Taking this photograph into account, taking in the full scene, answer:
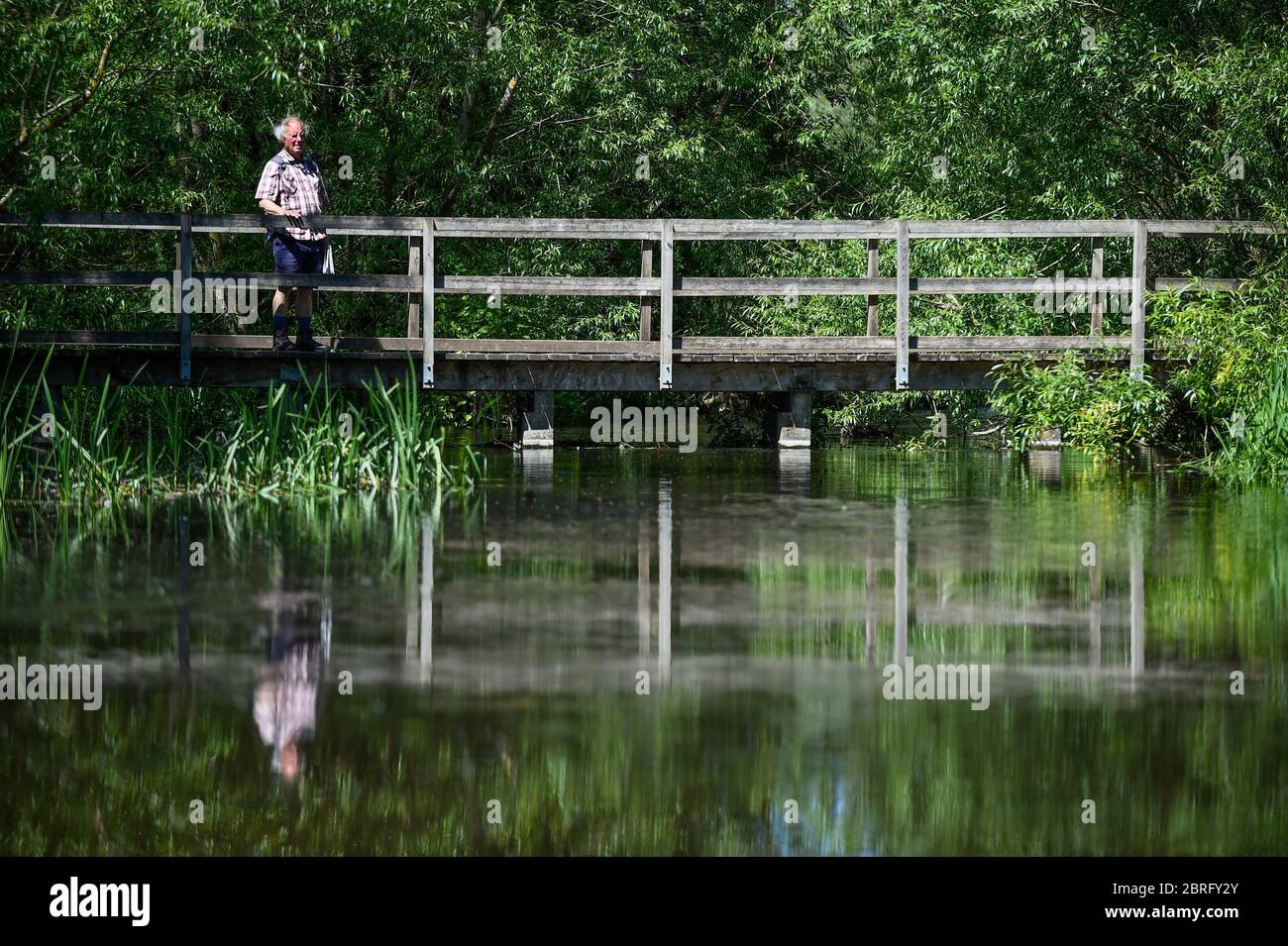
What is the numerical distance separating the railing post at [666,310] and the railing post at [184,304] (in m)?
4.23

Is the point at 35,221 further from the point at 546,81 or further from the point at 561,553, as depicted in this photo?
the point at 546,81

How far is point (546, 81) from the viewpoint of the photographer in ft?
74.4

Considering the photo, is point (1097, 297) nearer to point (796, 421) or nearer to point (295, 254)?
point (796, 421)

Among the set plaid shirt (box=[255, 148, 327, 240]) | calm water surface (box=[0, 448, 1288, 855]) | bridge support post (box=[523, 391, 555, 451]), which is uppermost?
plaid shirt (box=[255, 148, 327, 240])

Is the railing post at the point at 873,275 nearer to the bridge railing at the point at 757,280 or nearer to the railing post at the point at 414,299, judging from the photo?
the bridge railing at the point at 757,280

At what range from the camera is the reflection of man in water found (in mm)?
4824

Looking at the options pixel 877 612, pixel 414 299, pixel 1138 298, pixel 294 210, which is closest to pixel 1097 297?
pixel 1138 298

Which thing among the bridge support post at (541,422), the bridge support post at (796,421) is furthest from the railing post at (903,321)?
the bridge support post at (541,422)

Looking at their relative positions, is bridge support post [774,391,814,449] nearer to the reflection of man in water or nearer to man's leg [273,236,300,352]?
man's leg [273,236,300,352]

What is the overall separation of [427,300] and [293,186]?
1.86m

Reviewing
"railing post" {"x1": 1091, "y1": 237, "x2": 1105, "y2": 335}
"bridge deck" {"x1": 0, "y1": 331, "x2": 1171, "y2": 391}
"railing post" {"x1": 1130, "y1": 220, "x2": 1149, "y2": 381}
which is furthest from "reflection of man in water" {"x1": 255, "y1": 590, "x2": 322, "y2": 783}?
"railing post" {"x1": 1091, "y1": 237, "x2": 1105, "y2": 335}

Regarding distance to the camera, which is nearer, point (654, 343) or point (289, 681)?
point (289, 681)

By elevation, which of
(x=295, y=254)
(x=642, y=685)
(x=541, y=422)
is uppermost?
(x=295, y=254)

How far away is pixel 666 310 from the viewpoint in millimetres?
17188
